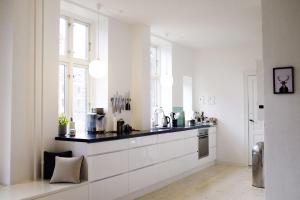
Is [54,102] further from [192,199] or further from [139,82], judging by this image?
[192,199]

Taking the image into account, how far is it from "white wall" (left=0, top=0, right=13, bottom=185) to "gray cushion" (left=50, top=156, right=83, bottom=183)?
0.52 m

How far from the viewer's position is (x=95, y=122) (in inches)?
167

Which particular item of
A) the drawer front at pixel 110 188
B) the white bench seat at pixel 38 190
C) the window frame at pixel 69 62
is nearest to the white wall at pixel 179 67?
the window frame at pixel 69 62

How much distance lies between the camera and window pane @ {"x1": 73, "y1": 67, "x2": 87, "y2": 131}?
4.42 m

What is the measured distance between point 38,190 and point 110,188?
0.94 metres

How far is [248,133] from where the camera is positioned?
652 cm

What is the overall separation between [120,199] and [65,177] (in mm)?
932

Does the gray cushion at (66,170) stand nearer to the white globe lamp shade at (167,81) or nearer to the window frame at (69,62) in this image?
the window frame at (69,62)

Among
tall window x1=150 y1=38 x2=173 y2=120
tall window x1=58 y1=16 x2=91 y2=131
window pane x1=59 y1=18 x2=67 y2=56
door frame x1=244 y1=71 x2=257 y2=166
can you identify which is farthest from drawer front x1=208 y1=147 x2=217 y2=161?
window pane x1=59 y1=18 x2=67 y2=56

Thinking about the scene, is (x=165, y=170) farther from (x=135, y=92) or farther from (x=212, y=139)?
(x=212, y=139)

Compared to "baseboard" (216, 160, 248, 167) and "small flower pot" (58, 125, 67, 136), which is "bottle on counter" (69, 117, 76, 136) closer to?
"small flower pot" (58, 125, 67, 136)

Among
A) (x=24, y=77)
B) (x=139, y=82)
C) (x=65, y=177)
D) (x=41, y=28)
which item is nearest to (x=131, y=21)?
(x=139, y=82)

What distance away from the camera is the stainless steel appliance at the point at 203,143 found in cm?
604

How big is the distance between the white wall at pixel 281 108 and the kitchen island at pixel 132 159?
1.71 m
